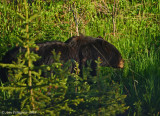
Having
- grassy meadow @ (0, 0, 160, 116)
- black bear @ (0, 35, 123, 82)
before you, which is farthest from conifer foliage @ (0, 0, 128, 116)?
black bear @ (0, 35, 123, 82)

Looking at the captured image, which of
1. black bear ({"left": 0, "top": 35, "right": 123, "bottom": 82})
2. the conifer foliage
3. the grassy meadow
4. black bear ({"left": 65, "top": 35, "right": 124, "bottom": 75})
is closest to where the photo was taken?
the conifer foliage

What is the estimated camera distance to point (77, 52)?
4629mm

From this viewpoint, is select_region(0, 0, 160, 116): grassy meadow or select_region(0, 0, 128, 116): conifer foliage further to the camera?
select_region(0, 0, 160, 116): grassy meadow

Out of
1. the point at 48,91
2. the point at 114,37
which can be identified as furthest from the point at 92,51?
the point at 48,91

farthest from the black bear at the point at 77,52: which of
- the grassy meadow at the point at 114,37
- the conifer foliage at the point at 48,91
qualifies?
the conifer foliage at the point at 48,91

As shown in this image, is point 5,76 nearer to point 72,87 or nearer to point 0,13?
point 72,87

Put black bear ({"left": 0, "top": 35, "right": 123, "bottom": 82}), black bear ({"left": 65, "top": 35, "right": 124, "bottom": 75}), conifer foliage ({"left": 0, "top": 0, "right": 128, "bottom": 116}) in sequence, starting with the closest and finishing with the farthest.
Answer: conifer foliage ({"left": 0, "top": 0, "right": 128, "bottom": 116}) → black bear ({"left": 0, "top": 35, "right": 123, "bottom": 82}) → black bear ({"left": 65, "top": 35, "right": 124, "bottom": 75})

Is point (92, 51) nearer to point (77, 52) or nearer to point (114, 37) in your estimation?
point (77, 52)

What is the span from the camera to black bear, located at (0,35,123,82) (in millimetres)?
4254

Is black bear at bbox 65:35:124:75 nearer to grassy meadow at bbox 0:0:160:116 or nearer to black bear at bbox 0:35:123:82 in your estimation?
black bear at bbox 0:35:123:82

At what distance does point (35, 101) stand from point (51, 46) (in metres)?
1.73

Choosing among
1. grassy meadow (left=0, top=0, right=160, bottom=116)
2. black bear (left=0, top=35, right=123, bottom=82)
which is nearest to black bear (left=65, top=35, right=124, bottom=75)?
black bear (left=0, top=35, right=123, bottom=82)

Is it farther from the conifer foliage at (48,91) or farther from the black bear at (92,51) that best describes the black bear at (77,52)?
the conifer foliage at (48,91)

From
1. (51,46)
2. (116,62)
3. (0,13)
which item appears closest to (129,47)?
(116,62)
